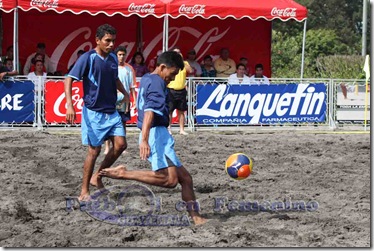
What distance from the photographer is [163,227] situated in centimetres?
764

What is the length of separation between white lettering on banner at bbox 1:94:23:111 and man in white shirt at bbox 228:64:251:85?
4.60 m

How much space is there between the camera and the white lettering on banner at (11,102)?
16266mm

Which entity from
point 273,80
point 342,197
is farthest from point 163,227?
point 273,80

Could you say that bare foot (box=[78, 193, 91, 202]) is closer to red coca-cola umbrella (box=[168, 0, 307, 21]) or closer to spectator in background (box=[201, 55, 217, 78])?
red coca-cola umbrella (box=[168, 0, 307, 21])

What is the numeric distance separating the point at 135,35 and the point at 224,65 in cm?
252

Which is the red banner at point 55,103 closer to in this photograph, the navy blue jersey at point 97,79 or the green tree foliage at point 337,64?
the navy blue jersey at point 97,79

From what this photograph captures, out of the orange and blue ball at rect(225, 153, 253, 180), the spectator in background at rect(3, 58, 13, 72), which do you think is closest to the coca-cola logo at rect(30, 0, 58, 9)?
the spectator in background at rect(3, 58, 13, 72)

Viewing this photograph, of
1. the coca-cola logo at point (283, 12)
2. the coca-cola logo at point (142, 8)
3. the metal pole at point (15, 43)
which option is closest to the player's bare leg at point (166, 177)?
the metal pole at point (15, 43)

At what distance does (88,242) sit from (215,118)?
1057 cm

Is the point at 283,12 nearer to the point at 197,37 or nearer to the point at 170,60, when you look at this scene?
the point at 197,37

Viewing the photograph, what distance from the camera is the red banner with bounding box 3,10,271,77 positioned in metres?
19.7

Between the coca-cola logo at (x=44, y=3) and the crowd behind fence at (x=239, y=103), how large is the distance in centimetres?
167

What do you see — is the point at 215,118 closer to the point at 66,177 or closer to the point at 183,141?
the point at 183,141

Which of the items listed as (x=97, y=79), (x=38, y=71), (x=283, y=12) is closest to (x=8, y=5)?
(x=38, y=71)
